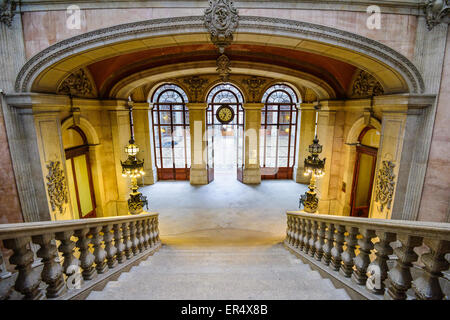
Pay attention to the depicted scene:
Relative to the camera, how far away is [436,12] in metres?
4.18

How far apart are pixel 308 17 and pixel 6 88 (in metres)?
5.54

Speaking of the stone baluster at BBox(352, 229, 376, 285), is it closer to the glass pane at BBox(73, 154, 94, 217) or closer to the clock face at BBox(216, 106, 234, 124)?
the glass pane at BBox(73, 154, 94, 217)

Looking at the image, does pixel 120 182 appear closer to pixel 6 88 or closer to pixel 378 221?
pixel 6 88

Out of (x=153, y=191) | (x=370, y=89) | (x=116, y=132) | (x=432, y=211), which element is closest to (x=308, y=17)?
(x=370, y=89)

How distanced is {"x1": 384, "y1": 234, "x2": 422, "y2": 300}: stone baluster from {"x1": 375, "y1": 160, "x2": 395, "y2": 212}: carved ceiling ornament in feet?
12.9

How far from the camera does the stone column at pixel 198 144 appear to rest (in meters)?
10.9

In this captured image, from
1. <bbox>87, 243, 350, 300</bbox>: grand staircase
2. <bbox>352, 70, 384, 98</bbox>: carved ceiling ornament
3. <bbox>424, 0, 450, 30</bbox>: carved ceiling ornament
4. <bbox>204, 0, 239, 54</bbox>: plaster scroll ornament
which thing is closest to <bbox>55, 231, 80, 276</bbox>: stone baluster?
<bbox>87, 243, 350, 300</bbox>: grand staircase

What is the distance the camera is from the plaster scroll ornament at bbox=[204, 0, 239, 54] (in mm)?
4316

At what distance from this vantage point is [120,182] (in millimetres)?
8305

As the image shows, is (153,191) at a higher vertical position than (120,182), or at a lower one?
lower

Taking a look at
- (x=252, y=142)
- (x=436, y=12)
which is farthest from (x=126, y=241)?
(x=252, y=142)

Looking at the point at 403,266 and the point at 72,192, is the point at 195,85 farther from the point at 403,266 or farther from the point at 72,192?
the point at 403,266

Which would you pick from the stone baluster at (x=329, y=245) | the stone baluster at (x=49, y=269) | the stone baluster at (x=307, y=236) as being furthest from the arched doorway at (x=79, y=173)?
the stone baluster at (x=329, y=245)

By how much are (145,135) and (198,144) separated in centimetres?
248
